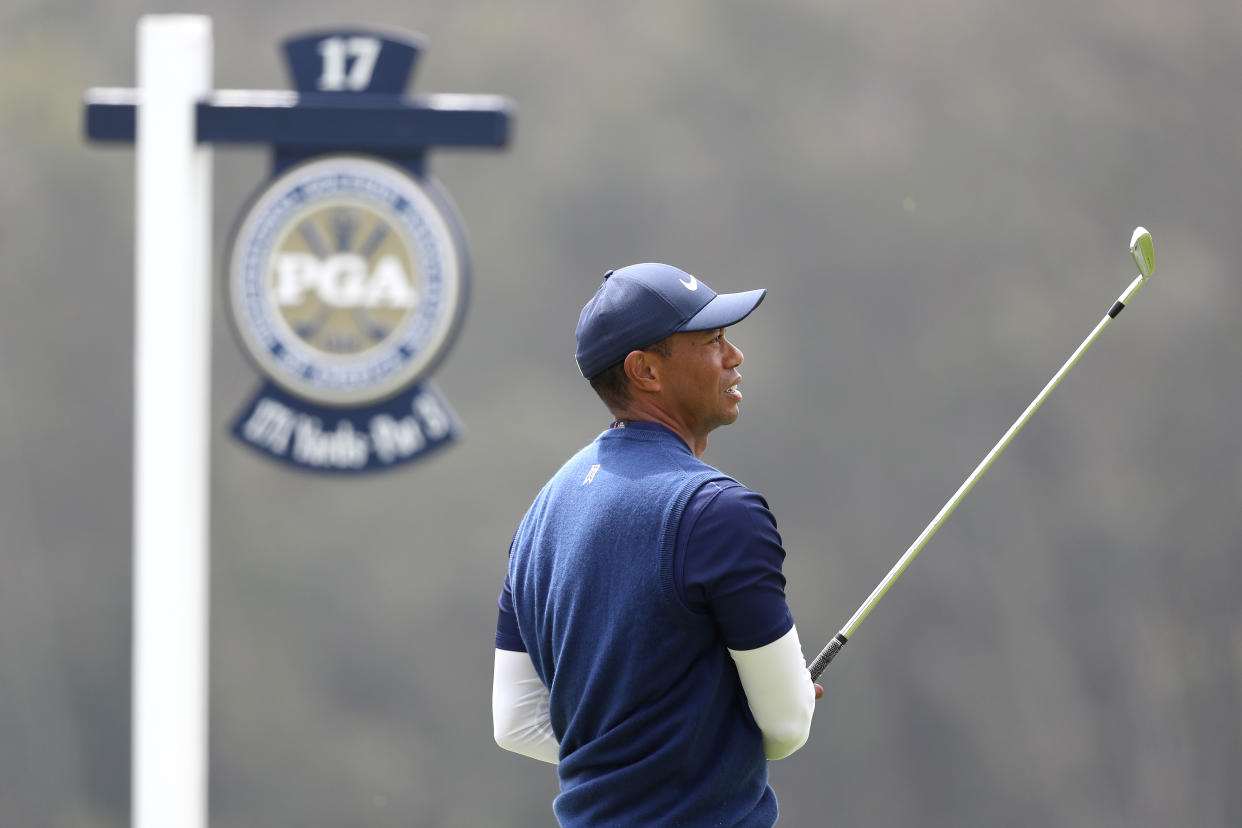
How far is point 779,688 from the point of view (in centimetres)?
168

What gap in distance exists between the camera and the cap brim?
69.7 inches

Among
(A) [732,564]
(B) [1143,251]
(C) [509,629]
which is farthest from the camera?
(B) [1143,251]

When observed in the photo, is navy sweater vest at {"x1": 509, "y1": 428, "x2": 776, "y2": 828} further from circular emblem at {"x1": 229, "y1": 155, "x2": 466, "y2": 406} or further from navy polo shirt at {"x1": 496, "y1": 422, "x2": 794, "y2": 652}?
circular emblem at {"x1": 229, "y1": 155, "x2": 466, "y2": 406}

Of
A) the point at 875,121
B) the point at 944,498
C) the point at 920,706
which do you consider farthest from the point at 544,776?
the point at 875,121

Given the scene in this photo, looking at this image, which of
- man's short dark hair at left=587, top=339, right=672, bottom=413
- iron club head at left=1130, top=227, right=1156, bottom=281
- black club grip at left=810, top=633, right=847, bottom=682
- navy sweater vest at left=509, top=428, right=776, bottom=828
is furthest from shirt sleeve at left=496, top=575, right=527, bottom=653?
iron club head at left=1130, top=227, right=1156, bottom=281

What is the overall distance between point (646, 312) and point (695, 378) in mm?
112

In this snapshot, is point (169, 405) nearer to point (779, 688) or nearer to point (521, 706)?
point (521, 706)

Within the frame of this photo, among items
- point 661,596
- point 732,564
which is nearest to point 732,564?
point 732,564

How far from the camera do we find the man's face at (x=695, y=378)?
1801 millimetres

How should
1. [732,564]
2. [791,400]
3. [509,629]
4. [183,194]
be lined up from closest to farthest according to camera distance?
[732,564]
[509,629]
[183,194]
[791,400]

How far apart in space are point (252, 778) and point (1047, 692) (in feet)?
8.06

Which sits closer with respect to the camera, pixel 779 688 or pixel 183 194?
pixel 779 688

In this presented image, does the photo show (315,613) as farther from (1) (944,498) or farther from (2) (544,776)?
(1) (944,498)

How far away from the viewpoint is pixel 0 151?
174 inches
